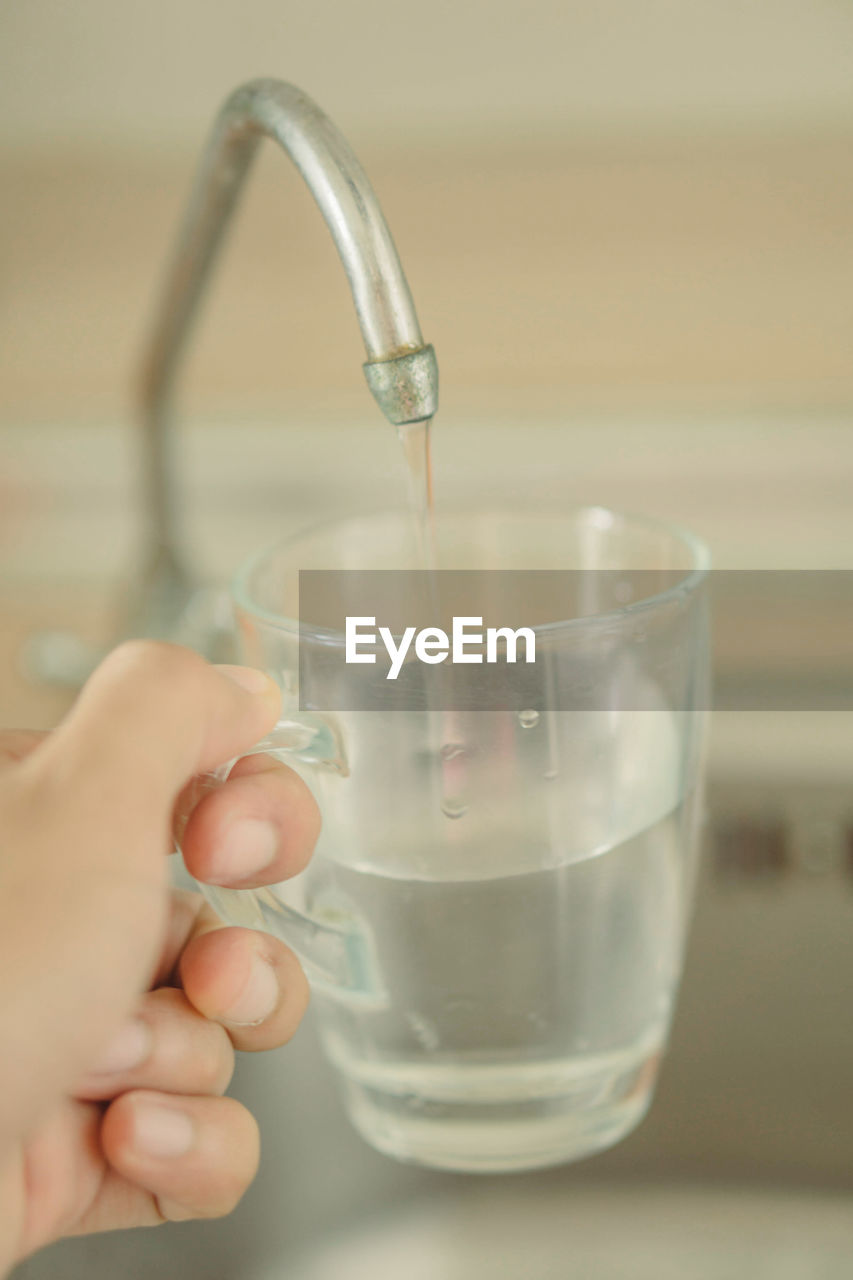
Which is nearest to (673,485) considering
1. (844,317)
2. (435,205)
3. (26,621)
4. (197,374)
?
(844,317)

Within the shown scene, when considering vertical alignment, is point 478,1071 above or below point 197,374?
below

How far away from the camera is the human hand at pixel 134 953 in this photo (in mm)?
236

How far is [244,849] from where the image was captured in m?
0.30

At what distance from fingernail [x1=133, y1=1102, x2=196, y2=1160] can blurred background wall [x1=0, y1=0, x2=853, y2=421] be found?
0.62 meters

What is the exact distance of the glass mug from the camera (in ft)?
1.04

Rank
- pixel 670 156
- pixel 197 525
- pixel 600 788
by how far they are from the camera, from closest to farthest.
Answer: pixel 600 788
pixel 670 156
pixel 197 525

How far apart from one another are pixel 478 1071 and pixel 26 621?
27.7 inches

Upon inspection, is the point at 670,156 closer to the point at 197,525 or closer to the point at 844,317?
the point at 844,317

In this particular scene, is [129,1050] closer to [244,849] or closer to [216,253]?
[244,849]

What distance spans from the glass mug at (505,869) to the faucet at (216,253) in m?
0.07

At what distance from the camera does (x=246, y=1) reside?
831 mm

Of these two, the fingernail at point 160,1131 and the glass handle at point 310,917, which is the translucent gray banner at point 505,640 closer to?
the glass handle at point 310,917

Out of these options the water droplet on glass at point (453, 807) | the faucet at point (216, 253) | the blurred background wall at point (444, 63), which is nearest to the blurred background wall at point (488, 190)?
the blurred background wall at point (444, 63)

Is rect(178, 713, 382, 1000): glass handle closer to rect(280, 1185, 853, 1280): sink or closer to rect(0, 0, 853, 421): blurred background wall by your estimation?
rect(280, 1185, 853, 1280): sink
